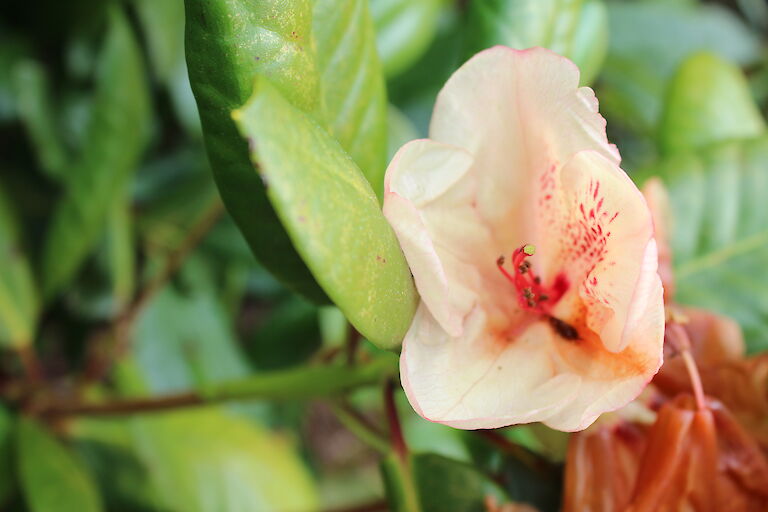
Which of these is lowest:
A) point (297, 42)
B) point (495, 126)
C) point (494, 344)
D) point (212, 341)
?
point (212, 341)

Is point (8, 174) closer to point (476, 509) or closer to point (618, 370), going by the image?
point (476, 509)

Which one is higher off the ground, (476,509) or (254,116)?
(254,116)

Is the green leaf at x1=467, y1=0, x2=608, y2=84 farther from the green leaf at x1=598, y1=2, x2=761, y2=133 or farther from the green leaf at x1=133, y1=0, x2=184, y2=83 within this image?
the green leaf at x1=598, y1=2, x2=761, y2=133

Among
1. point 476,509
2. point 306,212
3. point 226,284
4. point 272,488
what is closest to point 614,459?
point 476,509

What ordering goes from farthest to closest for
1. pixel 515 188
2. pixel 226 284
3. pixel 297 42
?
1. pixel 226 284
2. pixel 515 188
3. pixel 297 42

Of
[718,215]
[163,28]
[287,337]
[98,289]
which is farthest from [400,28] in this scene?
[98,289]

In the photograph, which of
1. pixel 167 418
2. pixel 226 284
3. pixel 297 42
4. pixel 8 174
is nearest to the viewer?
pixel 297 42

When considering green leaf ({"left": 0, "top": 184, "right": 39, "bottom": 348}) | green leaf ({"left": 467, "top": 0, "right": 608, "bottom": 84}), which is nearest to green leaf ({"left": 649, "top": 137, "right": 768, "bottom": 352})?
green leaf ({"left": 467, "top": 0, "right": 608, "bottom": 84})

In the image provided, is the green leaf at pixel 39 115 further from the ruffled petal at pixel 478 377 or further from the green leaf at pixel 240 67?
the ruffled petal at pixel 478 377
